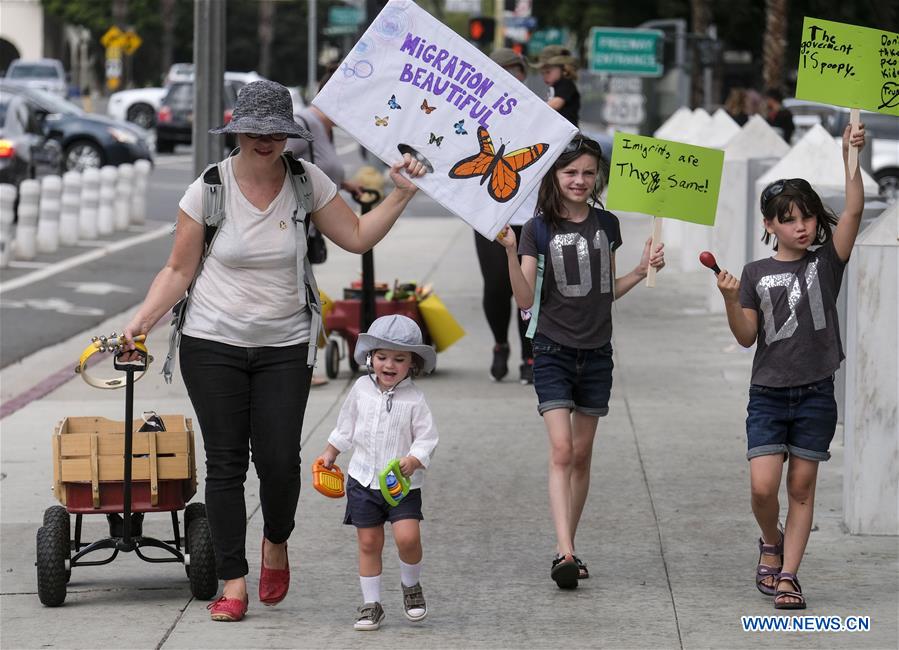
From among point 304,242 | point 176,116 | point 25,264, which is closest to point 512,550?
point 304,242

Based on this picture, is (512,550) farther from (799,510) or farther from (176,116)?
(176,116)

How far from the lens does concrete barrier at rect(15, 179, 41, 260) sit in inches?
675

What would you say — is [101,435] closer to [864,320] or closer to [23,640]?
[23,640]

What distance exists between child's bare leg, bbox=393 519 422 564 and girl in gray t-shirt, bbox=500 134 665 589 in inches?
28.1

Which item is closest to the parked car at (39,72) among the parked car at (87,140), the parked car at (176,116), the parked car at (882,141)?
the parked car at (176,116)

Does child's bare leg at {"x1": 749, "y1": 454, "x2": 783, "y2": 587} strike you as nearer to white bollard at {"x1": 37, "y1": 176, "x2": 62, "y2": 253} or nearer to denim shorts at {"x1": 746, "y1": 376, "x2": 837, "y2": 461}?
denim shorts at {"x1": 746, "y1": 376, "x2": 837, "y2": 461}

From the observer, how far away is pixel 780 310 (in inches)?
225

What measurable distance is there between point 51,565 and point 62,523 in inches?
7.0

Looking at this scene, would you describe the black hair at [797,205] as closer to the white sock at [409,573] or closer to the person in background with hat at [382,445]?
the person in background with hat at [382,445]

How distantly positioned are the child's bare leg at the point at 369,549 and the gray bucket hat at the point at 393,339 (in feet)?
1.80

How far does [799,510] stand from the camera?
5.78 m

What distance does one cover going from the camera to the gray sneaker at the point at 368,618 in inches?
215

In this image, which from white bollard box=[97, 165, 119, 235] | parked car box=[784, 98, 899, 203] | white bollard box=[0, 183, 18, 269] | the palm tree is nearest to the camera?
white bollard box=[0, 183, 18, 269]

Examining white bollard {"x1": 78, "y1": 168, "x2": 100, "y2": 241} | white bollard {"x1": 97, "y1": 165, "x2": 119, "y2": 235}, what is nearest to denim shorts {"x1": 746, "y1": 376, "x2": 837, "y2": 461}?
white bollard {"x1": 78, "y1": 168, "x2": 100, "y2": 241}
